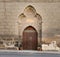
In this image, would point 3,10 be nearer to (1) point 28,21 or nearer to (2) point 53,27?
(1) point 28,21

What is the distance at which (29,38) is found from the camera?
1958 centimetres

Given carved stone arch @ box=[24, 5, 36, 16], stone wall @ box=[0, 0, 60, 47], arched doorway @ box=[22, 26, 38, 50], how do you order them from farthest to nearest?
carved stone arch @ box=[24, 5, 36, 16], arched doorway @ box=[22, 26, 38, 50], stone wall @ box=[0, 0, 60, 47]

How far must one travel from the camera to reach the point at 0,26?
1923 centimetres

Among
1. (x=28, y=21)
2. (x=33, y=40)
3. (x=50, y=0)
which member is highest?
(x=50, y=0)

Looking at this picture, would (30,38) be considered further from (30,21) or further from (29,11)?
(29,11)

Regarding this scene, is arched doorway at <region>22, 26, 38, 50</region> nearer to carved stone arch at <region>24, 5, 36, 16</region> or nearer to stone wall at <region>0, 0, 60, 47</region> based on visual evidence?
stone wall at <region>0, 0, 60, 47</region>

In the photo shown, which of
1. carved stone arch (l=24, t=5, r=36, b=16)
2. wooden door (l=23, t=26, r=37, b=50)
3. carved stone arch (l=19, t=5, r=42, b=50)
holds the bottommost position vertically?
wooden door (l=23, t=26, r=37, b=50)

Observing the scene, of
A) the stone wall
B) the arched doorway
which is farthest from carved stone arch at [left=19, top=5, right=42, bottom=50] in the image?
the stone wall

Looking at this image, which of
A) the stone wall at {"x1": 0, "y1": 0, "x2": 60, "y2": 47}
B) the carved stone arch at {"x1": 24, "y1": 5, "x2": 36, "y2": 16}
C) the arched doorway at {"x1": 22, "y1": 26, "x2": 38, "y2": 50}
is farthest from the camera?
the carved stone arch at {"x1": 24, "y1": 5, "x2": 36, "y2": 16}

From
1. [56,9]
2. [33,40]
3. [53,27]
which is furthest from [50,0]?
[33,40]

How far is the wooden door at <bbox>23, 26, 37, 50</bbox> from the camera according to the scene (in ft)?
63.9

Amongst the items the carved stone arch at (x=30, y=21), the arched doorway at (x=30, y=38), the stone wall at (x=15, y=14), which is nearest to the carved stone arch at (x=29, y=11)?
the carved stone arch at (x=30, y=21)

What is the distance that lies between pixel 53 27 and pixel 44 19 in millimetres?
887

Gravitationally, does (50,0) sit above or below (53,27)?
above
